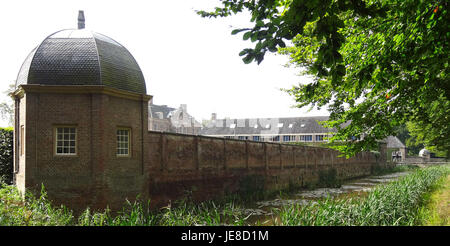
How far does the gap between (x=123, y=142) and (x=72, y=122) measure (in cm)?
216

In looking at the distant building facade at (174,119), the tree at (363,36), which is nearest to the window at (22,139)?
the tree at (363,36)

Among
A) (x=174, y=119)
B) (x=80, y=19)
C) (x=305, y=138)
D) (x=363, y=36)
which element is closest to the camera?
(x=363, y=36)

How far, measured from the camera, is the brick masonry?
41.3 ft

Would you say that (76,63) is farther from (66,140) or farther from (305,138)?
(305,138)

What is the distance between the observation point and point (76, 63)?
13.2 m

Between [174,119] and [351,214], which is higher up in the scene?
[174,119]

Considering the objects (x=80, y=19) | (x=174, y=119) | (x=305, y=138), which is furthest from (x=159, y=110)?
(x=80, y=19)

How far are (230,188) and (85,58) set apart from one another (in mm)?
10941

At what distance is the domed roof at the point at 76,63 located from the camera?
12953 mm

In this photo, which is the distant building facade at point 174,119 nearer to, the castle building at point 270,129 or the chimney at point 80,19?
the castle building at point 270,129

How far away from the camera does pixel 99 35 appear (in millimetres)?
14648
